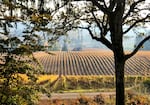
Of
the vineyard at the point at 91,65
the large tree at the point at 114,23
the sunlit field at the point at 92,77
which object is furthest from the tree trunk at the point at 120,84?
the vineyard at the point at 91,65

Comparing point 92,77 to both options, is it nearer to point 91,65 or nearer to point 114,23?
point 91,65

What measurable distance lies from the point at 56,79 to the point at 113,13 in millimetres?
34064

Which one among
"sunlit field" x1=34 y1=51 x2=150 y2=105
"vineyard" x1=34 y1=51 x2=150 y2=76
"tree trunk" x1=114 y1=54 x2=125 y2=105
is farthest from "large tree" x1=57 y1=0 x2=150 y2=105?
"vineyard" x1=34 y1=51 x2=150 y2=76

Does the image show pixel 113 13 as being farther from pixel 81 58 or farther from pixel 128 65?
pixel 81 58

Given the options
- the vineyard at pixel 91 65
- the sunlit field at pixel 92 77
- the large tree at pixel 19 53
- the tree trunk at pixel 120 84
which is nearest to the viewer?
the large tree at pixel 19 53

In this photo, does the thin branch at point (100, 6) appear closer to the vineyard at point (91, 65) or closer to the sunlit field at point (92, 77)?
the sunlit field at point (92, 77)

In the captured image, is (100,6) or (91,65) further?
(91,65)

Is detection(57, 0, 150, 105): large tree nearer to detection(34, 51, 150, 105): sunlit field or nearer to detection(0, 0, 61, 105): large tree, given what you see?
detection(0, 0, 61, 105): large tree

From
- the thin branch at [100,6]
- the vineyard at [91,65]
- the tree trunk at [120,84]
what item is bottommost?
the vineyard at [91,65]

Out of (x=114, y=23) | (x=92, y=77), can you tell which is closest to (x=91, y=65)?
(x=92, y=77)

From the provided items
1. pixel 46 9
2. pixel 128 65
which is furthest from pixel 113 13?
pixel 128 65

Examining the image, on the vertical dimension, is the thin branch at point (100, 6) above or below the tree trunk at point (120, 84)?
above

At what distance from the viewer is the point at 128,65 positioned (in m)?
67.6

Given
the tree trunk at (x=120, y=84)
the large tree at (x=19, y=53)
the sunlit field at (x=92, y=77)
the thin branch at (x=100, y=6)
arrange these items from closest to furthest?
the large tree at (x=19, y=53) → the tree trunk at (x=120, y=84) → the thin branch at (x=100, y=6) → the sunlit field at (x=92, y=77)
